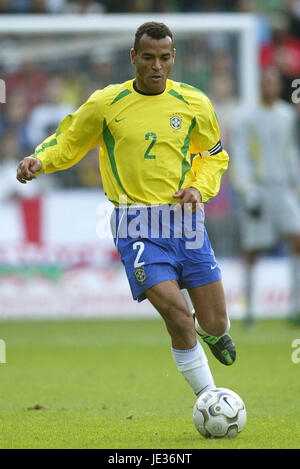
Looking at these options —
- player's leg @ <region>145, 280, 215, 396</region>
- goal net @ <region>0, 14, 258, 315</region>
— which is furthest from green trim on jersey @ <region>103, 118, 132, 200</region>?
goal net @ <region>0, 14, 258, 315</region>

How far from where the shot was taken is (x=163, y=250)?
5.86m

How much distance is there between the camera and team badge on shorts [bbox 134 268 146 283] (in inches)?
226

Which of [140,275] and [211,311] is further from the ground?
[140,275]

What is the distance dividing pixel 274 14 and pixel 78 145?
13246 mm

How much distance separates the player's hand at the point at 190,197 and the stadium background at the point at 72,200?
703 cm

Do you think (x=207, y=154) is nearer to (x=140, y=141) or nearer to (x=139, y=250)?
(x=140, y=141)

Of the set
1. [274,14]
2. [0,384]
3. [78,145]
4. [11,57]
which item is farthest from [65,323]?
[274,14]

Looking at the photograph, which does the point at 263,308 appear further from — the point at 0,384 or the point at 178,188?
the point at 178,188

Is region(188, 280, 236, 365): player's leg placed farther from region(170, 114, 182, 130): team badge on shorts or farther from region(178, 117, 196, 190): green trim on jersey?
region(170, 114, 182, 130): team badge on shorts

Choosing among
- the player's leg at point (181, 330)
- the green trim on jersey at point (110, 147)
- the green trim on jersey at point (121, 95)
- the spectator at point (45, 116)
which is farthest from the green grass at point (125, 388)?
the spectator at point (45, 116)

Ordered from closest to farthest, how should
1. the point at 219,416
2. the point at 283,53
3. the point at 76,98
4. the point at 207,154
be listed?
the point at 219,416, the point at 207,154, the point at 76,98, the point at 283,53

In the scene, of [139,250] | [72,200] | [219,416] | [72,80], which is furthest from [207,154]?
[72,80]

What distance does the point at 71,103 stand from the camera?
14.0m

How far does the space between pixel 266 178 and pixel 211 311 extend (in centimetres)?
609
